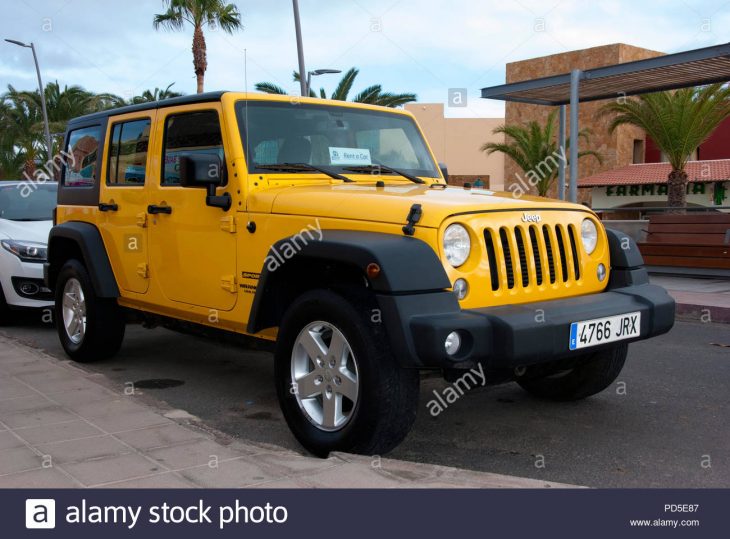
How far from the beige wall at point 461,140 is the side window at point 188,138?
171ft

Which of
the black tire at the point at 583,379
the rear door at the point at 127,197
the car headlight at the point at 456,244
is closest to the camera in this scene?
the car headlight at the point at 456,244

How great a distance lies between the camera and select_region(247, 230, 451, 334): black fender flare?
133 inches

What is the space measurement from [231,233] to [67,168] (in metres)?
2.82

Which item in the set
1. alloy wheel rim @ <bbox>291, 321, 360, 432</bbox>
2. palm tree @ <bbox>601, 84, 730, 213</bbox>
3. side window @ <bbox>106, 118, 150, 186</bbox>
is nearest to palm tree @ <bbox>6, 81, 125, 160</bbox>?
palm tree @ <bbox>601, 84, 730, 213</bbox>

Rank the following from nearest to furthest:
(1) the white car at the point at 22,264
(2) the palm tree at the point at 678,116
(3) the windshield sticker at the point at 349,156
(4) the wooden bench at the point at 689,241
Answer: (3) the windshield sticker at the point at 349,156, (1) the white car at the point at 22,264, (4) the wooden bench at the point at 689,241, (2) the palm tree at the point at 678,116

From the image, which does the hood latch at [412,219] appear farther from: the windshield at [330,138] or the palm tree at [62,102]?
the palm tree at [62,102]

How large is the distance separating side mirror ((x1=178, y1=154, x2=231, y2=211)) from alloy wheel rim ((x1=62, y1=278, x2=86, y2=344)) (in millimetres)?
2008

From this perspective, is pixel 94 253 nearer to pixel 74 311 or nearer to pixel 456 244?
pixel 74 311

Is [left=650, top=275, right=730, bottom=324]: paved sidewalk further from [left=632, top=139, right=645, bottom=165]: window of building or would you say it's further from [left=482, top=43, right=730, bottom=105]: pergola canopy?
[left=632, top=139, right=645, bottom=165]: window of building

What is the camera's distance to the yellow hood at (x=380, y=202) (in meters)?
3.70

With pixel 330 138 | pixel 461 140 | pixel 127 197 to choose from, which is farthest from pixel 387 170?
pixel 461 140

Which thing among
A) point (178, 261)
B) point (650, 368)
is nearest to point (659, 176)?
point (650, 368)

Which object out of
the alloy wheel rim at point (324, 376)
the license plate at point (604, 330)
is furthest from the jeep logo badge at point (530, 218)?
the alloy wheel rim at point (324, 376)

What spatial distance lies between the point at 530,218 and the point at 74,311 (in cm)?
394
